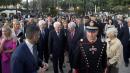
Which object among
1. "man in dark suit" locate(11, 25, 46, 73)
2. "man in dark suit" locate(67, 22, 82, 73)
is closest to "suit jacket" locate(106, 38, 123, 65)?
"man in dark suit" locate(11, 25, 46, 73)

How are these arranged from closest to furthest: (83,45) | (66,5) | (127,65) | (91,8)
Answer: (83,45) → (127,65) → (91,8) → (66,5)

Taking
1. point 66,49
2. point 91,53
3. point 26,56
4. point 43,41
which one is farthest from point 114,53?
A: point 43,41

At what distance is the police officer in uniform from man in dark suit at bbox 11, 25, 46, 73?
1210 mm

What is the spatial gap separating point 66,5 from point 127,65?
90.3 m

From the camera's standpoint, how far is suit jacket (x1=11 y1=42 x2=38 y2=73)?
5.52 metres

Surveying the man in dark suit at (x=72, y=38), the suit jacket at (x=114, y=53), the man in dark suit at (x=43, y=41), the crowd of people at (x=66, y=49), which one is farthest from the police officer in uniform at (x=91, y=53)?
the man in dark suit at (x=43, y=41)

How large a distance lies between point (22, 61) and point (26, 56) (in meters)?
0.10

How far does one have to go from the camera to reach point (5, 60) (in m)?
8.74

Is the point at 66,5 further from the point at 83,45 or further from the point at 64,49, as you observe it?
the point at 83,45

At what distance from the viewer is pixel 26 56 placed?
5598 millimetres

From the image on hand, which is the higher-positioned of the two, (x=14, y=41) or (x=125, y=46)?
(x=14, y=41)

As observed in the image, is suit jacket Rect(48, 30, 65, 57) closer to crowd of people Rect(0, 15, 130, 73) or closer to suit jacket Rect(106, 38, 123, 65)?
crowd of people Rect(0, 15, 130, 73)

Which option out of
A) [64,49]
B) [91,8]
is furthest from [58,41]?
[91,8]

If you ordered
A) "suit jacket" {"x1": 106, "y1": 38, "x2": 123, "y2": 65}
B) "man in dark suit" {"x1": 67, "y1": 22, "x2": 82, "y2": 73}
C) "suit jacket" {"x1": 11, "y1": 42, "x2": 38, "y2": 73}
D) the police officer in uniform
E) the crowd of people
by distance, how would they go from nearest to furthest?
"suit jacket" {"x1": 11, "y1": 42, "x2": 38, "y2": 73} → the crowd of people → the police officer in uniform → "suit jacket" {"x1": 106, "y1": 38, "x2": 123, "y2": 65} → "man in dark suit" {"x1": 67, "y1": 22, "x2": 82, "y2": 73}
